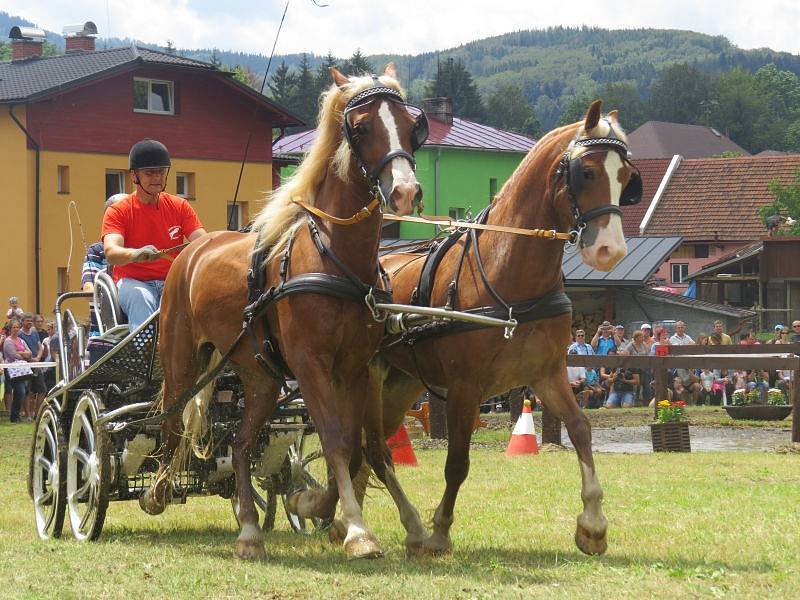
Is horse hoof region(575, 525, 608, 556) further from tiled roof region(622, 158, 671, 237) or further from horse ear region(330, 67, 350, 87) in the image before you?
tiled roof region(622, 158, 671, 237)

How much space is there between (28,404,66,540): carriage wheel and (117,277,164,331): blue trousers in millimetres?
791

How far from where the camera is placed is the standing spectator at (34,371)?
19672mm

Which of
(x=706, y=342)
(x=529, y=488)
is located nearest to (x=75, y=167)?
(x=706, y=342)

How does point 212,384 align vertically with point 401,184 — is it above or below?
below

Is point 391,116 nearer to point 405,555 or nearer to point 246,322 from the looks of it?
point 246,322

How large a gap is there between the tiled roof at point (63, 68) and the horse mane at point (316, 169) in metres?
29.6

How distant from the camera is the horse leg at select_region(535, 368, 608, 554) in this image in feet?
22.2

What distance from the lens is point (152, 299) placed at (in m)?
8.38

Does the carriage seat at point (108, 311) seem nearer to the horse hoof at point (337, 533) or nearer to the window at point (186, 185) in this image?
the horse hoof at point (337, 533)

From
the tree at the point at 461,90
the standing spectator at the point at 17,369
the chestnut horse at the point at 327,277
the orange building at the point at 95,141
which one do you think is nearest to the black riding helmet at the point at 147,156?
the chestnut horse at the point at 327,277

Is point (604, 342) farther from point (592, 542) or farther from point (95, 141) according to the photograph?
point (95, 141)

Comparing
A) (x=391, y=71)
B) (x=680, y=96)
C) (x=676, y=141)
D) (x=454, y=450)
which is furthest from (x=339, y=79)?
(x=680, y=96)

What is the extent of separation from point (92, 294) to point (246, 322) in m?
2.20

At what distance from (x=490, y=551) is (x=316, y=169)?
7.21ft
